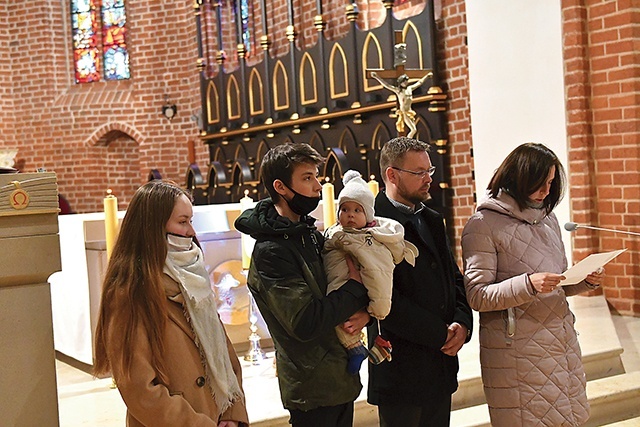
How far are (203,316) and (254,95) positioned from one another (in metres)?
8.58

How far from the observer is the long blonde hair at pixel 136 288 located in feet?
7.68

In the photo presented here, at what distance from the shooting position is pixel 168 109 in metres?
13.3

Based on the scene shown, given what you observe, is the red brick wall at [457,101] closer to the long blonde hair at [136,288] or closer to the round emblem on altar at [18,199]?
the long blonde hair at [136,288]

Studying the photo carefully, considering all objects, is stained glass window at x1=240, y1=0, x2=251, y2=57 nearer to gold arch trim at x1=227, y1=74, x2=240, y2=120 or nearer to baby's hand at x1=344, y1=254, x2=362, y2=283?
gold arch trim at x1=227, y1=74, x2=240, y2=120

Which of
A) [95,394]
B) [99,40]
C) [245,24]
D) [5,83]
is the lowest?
[95,394]

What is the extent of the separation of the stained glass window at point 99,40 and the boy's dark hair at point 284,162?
1155cm

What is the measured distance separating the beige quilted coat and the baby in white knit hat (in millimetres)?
449

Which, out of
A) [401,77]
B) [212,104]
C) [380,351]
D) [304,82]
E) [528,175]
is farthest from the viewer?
[212,104]

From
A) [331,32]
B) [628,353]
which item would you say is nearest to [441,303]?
[628,353]

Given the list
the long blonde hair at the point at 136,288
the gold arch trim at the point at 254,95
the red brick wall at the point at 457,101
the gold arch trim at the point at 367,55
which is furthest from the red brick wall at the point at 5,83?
the long blonde hair at the point at 136,288

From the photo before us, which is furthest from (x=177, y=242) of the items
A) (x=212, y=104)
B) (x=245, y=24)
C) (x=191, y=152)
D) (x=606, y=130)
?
(x=191, y=152)

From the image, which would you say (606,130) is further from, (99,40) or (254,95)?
(99,40)

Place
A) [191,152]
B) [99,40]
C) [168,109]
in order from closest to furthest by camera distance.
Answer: [191,152]
[168,109]
[99,40]

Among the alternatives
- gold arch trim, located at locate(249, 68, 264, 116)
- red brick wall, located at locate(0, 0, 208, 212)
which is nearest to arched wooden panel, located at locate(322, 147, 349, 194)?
gold arch trim, located at locate(249, 68, 264, 116)
